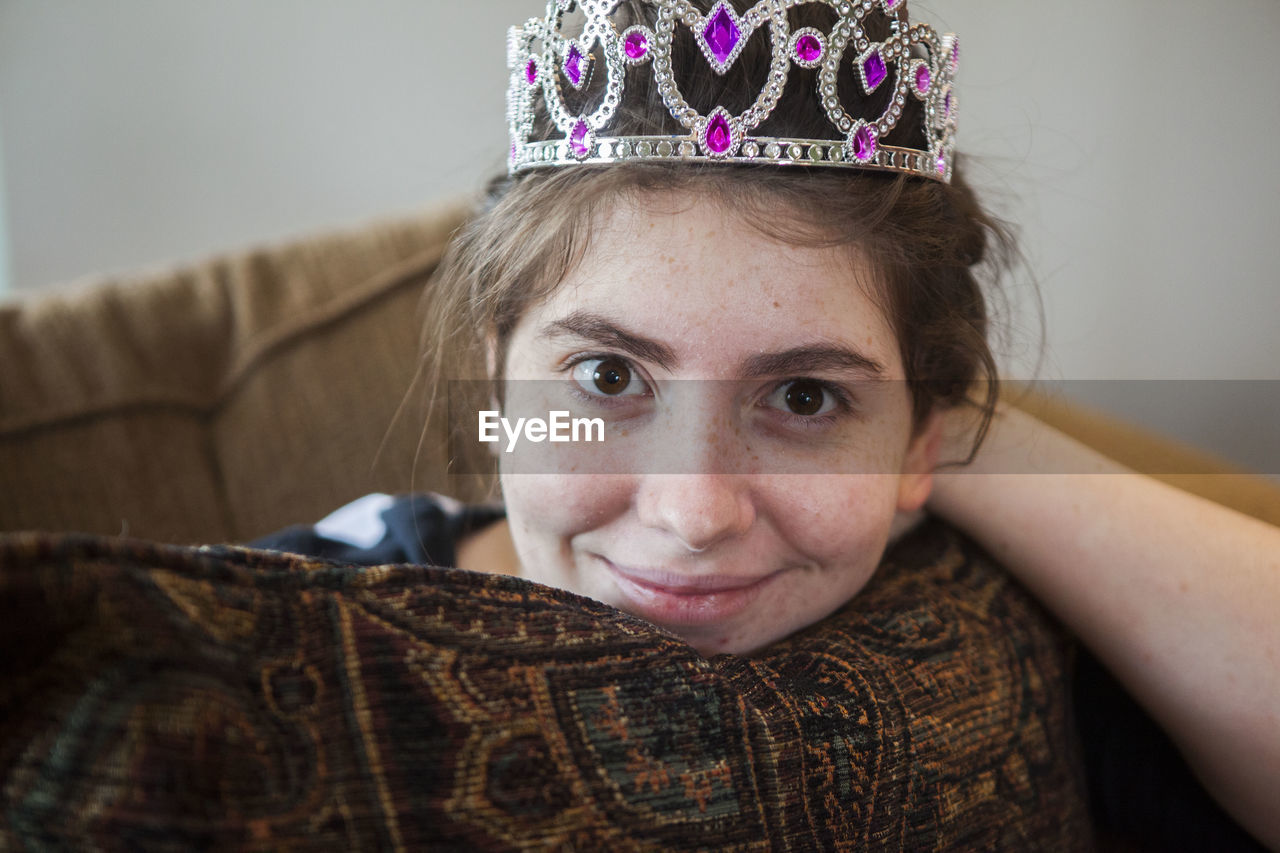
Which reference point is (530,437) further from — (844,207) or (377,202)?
(377,202)

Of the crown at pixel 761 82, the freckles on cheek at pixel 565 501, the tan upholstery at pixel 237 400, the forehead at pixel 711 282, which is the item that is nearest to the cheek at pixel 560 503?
the freckles on cheek at pixel 565 501

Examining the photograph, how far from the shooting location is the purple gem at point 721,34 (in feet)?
2.28

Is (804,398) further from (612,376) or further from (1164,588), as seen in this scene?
(1164,588)

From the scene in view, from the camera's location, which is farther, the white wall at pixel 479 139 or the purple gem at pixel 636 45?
the white wall at pixel 479 139

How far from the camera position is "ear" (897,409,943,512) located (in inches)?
32.3

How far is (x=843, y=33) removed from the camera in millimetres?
704

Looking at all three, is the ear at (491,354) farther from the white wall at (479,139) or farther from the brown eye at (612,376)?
the white wall at (479,139)

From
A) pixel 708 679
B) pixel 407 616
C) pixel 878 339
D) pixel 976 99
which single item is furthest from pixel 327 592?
pixel 976 99

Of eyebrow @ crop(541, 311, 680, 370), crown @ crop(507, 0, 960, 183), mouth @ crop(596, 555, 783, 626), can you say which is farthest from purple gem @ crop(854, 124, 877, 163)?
mouth @ crop(596, 555, 783, 626)

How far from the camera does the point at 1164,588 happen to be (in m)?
0.77

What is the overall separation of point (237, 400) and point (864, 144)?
879 mm

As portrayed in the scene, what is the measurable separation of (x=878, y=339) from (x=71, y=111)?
1708mm

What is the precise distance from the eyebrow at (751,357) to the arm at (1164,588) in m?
0.26

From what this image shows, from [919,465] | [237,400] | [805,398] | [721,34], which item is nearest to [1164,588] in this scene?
[919,465]
